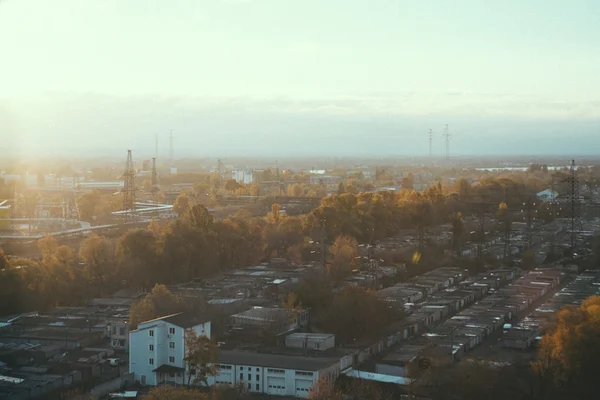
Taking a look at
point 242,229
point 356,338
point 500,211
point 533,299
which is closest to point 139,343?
point 356,338

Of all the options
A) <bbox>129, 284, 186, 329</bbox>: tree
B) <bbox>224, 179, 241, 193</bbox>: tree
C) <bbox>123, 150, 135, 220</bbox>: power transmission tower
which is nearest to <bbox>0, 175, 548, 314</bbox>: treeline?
<bbox>123, 150, 135, 220</bbox>: power transmission tower

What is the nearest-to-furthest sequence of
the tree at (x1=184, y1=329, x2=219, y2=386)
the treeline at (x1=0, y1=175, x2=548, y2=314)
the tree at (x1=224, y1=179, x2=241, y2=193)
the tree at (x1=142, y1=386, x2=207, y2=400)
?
1. the tree at (x1=142, y1=386, x2=207, y2=400)
2. the tree at (x1=184, y1=329, x2=219, y2=386)
3. the treeline at (x1=0, y1=175, x2=548, y2=314)
4. the tree at (x1=224, y1=179, x2=241, y2=193)

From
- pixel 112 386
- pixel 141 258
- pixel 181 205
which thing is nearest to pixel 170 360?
pixel 112 386

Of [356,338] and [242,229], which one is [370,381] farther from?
[242,229]

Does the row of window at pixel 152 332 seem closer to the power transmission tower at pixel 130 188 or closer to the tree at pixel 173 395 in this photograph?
the tree at pixel 173 395

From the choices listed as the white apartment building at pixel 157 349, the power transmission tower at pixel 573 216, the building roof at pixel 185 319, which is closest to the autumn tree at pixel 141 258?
the building roof at pixel 185 319

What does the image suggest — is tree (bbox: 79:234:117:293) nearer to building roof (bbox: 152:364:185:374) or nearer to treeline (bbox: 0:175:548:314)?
treeline (bbox: 0:175:548:314)
